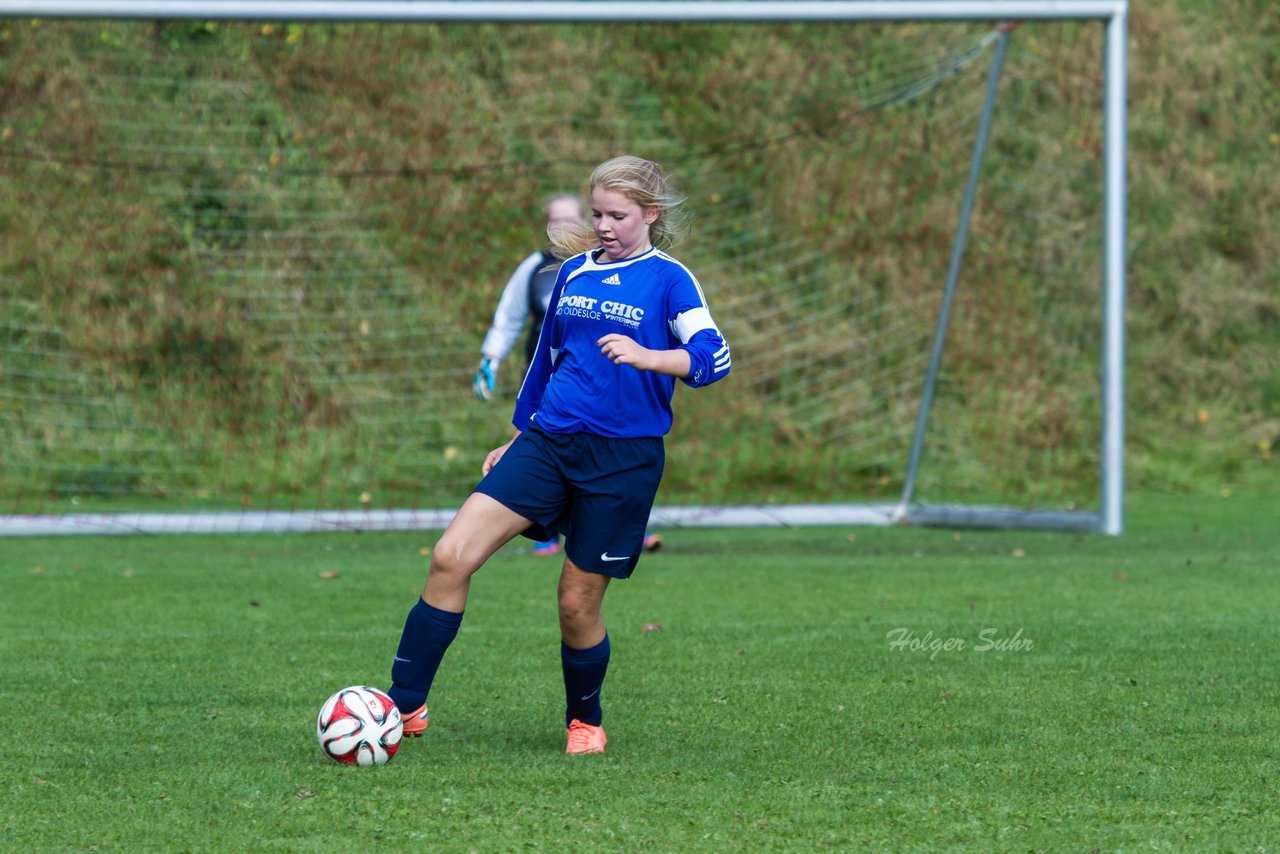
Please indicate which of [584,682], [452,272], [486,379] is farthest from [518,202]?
[584,682]

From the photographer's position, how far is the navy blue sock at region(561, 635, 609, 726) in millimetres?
3990

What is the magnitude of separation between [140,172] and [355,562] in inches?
171

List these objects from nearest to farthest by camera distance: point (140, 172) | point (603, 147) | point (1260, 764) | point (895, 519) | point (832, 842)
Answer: point (832, 842) → point (1260, 764) → point (895, 519) → point (140, 172) → point (603, 147)

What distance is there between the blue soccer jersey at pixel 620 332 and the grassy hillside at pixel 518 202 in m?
6.26

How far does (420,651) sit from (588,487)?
24.0 inches

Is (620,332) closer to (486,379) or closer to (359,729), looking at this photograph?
(359,729)

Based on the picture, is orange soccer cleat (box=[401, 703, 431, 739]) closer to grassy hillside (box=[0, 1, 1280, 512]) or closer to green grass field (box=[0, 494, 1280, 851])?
green grass field (box=[0, 494, 1280, 851])

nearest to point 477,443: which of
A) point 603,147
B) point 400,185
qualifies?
point 400,185

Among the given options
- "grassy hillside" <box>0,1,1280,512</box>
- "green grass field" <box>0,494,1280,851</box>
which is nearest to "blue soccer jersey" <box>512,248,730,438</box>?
"green grass field" <box>0,494,1280,851</box>

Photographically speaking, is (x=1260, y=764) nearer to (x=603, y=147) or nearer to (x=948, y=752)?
(x=948, y=752)

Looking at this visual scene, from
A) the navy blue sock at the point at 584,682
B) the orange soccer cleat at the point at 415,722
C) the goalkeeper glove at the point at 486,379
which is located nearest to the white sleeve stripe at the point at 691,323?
the navy blue sock at the point at 584,682

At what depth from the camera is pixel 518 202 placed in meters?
11.1

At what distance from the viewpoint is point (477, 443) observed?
11039 mm

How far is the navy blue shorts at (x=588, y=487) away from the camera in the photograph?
12.9ft
